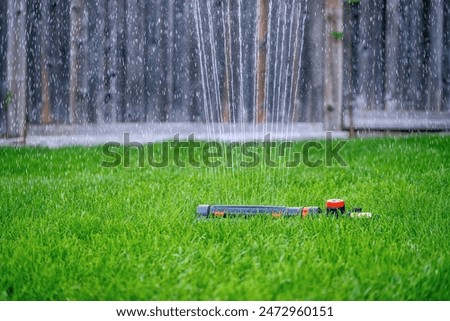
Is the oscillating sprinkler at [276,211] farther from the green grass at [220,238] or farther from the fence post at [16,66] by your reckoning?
the fence post at [16,66]

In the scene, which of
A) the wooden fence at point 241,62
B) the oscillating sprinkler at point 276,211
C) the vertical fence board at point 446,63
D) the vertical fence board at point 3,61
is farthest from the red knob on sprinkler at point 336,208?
the vertical fence board at point 3,61

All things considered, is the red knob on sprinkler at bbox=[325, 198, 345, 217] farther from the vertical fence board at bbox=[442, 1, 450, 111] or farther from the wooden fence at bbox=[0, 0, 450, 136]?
the vertical fence board at bbox=[442, 1, 450, 111]

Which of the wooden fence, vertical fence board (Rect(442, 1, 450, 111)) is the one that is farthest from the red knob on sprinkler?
vertical fence board (Rect(442, 1, 450, 111))

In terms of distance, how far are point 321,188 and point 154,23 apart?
10.2 feet

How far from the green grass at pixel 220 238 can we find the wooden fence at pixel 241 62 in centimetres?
202

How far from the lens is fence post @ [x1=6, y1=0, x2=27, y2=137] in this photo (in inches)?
207

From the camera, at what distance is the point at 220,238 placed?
2184mm

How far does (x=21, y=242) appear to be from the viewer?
218cm

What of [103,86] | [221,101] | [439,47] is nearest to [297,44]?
[221,101]

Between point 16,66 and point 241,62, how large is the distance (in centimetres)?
215

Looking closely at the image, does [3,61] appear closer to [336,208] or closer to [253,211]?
[253,211]

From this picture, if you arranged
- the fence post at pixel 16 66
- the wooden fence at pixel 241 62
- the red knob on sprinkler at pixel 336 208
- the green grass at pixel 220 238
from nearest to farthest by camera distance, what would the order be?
the green grass at pixel 220 238 < the red knob on sprinkler at pixel 336 208 < the fence post at pixel 16 66 < the wooden fence at pixel 241 62

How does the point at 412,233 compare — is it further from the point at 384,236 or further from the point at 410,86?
the point at 410,86

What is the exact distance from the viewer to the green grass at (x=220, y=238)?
1.72 meters
